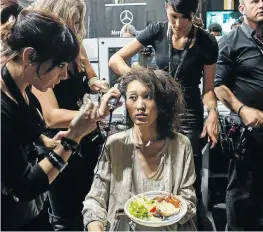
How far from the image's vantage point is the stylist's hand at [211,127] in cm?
158

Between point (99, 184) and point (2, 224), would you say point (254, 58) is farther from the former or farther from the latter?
point (2, 224)

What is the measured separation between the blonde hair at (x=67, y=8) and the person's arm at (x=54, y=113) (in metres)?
0.19

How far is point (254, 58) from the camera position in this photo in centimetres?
157

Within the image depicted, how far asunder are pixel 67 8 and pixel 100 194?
2.57 feet

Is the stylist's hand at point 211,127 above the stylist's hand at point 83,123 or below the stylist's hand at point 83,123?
below

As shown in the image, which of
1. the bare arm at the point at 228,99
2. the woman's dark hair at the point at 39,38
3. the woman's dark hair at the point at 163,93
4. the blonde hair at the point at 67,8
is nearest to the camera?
the woman's dark hair at the point at 39,38

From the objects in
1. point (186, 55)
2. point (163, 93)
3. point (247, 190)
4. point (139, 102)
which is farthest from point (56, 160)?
point (247, 190)

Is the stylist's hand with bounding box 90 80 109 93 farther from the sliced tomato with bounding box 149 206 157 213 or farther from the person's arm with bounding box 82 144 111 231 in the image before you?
the sliced tomato with bounding box 149 206 157 213

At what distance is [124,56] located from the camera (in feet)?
5.14

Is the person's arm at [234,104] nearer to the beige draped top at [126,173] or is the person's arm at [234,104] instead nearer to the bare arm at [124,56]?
the beige draped top at [126,173]

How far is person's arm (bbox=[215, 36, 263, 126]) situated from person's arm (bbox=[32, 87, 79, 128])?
0.65 metres

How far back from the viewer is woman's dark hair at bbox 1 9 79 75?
4.20ft

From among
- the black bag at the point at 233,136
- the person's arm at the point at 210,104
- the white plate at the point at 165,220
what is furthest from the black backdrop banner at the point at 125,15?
the white plate at the point at 165,220

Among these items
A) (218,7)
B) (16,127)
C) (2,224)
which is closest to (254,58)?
(218,7)
